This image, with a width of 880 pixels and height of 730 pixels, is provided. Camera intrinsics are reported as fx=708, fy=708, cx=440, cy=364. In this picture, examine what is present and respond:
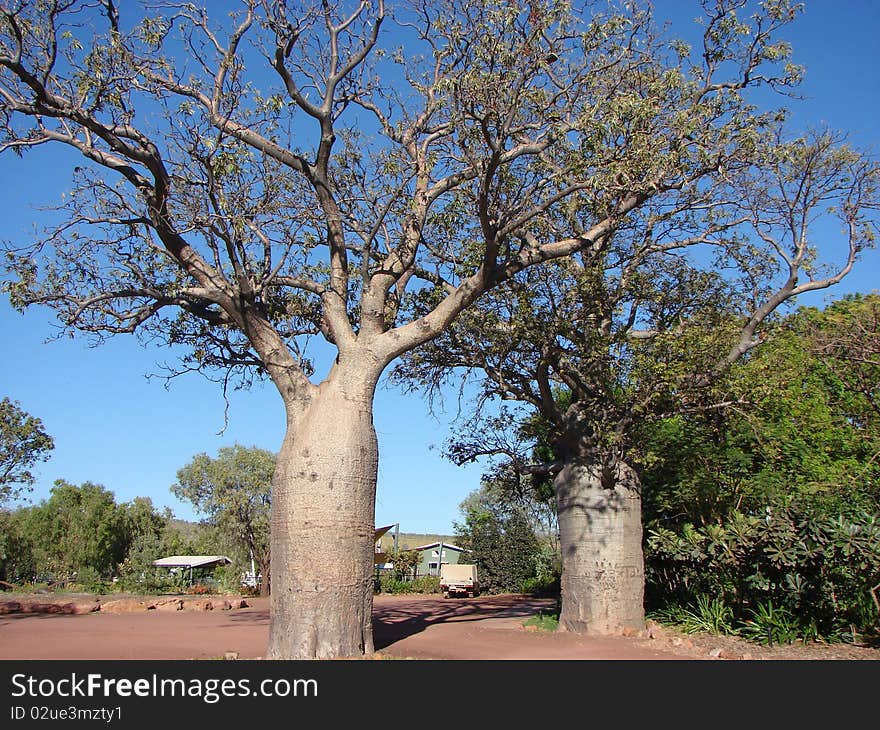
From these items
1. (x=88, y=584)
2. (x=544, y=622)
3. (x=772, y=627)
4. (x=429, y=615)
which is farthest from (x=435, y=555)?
(x=772, y=627)

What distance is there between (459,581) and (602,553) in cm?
1292

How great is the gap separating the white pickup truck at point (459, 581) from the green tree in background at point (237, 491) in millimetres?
6153

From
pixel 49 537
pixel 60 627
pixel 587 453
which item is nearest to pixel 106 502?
pixel 49 537

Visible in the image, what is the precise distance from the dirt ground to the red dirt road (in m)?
0.01

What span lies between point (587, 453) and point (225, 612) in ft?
29.5

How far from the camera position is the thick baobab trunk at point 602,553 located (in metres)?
9.78

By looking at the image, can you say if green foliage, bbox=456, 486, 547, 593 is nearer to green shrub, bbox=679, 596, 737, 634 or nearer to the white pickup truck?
the white pickup truck

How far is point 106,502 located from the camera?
3512 cm

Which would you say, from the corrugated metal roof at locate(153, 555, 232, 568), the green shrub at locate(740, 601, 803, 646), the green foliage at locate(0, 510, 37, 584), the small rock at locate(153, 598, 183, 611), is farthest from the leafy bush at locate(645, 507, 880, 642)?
the green foliage at locate(0, 510, 37, 584)

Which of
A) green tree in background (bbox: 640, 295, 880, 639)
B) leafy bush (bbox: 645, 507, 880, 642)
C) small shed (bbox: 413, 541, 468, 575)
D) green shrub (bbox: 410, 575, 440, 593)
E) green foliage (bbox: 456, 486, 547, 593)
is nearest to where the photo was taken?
leafy bush (bbox: 645, 507, 880, 642)

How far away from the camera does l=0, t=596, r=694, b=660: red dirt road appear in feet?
25.8

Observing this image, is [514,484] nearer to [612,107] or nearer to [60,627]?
[612,107]

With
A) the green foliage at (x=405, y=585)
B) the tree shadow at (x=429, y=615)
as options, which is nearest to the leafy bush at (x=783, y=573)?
the tree shadow at (x=429, y=615)

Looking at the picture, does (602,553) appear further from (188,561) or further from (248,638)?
(188,561)
